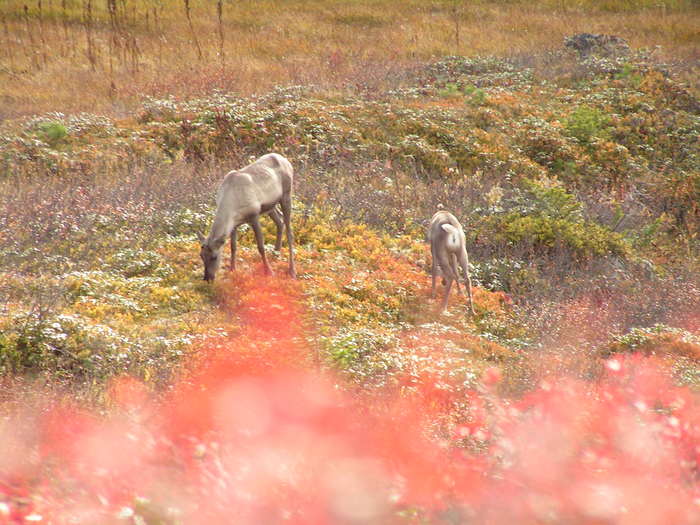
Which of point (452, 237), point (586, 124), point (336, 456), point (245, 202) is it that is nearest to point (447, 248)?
point (452, 237)

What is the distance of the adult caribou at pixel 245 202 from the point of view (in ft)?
31.1

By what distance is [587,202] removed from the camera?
55.7 feet

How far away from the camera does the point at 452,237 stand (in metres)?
10.4

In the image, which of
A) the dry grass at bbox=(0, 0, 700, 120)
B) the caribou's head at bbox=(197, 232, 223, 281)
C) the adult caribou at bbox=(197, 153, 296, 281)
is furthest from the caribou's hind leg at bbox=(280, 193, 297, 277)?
the dry grass at bbox=(0, 0, 700, 120)

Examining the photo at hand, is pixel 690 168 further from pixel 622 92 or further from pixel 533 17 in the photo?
A: pixel 533 17

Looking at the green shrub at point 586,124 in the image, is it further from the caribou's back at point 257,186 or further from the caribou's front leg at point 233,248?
the caribou's front leg at point 233,248

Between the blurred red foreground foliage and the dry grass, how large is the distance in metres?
14.9

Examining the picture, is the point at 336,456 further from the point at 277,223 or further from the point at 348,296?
the point at 277,223

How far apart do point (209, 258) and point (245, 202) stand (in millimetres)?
898

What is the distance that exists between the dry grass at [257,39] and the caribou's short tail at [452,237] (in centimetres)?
1231

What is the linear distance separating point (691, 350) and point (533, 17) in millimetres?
28666

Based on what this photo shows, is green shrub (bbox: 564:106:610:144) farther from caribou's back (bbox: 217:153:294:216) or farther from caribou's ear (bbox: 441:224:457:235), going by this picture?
caribou's back (bbox: 217:153:294:216)

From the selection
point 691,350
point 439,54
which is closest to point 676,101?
point 439,54

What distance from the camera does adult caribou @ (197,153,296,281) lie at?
9.46 meters
